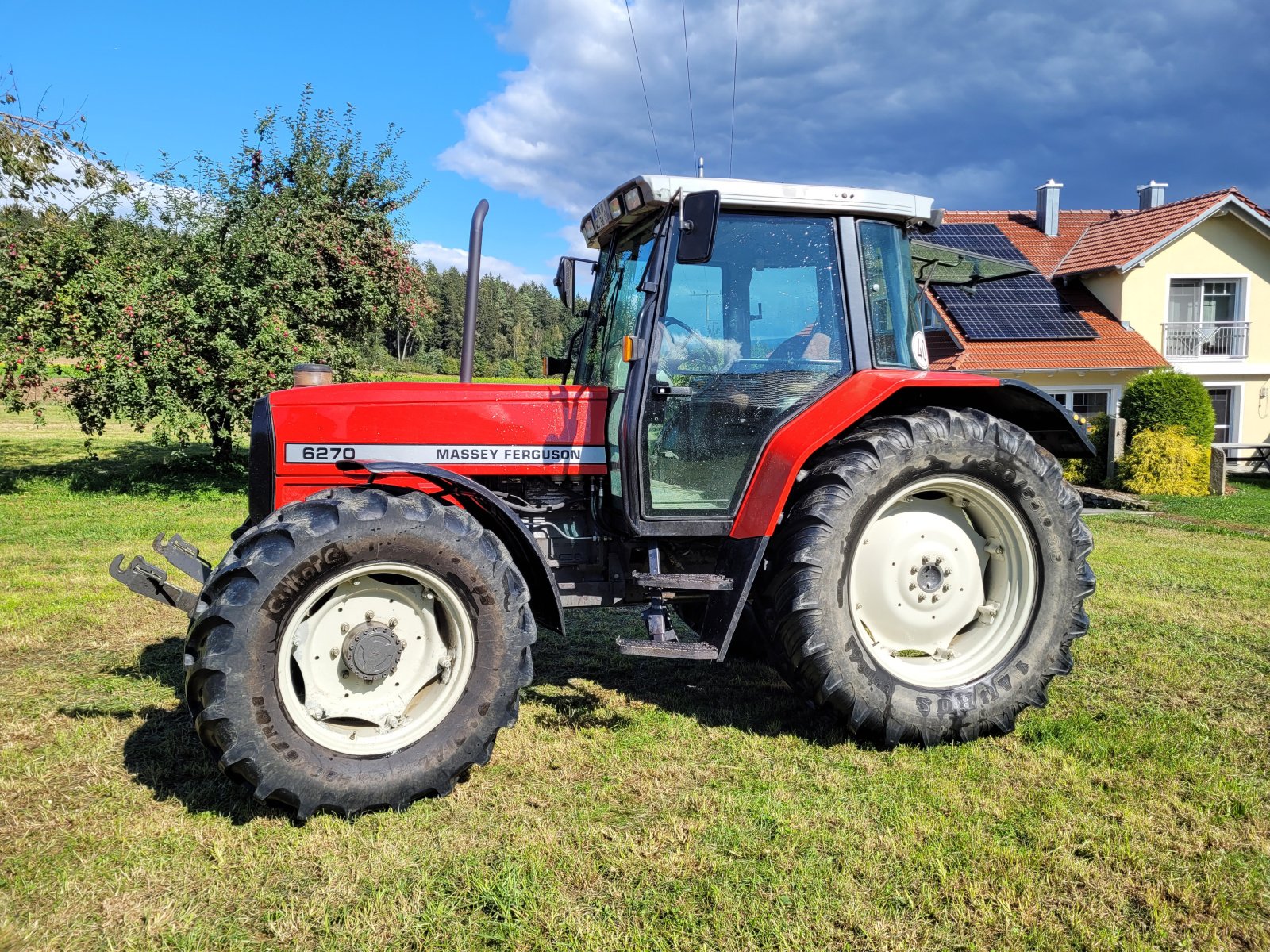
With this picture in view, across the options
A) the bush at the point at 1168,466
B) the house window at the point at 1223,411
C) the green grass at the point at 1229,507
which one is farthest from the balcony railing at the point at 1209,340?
the bush at the point at 1168,466

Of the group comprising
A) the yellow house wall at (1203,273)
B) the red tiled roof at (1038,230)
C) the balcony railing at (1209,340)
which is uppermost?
the red tiled roof at (1038,230)

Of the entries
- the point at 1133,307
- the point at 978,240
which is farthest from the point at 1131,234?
the point at 978,240

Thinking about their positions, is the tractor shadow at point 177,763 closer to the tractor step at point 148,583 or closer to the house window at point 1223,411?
the tractor step at point 148,583

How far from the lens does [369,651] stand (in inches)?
131

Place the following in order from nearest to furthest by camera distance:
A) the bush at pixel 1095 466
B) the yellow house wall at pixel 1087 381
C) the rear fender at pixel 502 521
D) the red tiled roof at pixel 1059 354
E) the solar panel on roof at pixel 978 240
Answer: the rear fender at pixel 502 521
the bush at pixel 1095 466
the solar panel on roof at pixel 978 240
the red tiled roof at pixel 1059 354
the yellow house wall at pixel 1087 381

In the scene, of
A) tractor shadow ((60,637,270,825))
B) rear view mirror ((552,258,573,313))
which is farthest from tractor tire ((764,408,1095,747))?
tractor shadow ((60,637,270,825))

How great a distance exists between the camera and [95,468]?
46.9ft

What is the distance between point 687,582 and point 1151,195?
1004 inches

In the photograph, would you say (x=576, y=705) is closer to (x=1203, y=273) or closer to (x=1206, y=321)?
(x=1203, y=273)

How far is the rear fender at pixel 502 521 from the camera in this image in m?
3.54

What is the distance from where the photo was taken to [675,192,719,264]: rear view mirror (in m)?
3.43

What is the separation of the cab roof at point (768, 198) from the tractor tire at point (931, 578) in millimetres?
917

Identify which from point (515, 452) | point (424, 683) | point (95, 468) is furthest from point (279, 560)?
point (95, 468)

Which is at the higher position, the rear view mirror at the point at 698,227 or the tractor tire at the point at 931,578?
the rear view mirror at the point at 698,227
